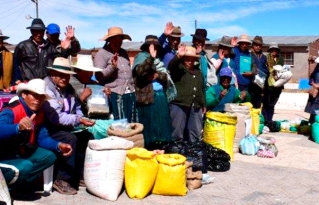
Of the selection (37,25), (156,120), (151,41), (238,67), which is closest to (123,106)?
(156,120)

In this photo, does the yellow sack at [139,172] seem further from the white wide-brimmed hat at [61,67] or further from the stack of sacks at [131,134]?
the white wide-brimmed hat at [61,67]

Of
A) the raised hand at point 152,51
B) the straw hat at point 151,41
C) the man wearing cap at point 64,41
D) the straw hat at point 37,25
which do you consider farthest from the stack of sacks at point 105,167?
the straw hat at point 37,25

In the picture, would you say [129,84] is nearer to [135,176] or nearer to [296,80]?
[135,176]

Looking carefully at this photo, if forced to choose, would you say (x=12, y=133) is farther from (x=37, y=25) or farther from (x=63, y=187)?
(x=37, y=25)

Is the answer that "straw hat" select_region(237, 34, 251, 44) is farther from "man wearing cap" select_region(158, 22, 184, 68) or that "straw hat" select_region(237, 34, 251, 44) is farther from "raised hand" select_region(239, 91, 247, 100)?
"man wearing cap" select_region(158, 22, 184, 68)

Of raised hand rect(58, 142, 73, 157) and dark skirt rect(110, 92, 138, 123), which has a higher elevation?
dark skirt rect(110, 92, 138, 123)

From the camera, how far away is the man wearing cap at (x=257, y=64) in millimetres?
9812

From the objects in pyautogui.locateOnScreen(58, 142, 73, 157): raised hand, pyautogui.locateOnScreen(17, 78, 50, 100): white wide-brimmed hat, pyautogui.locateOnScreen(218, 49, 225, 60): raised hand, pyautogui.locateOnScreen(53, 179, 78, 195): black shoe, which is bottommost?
pyautogui.locateOnScreen(53, 179, 78, 195): black shoe

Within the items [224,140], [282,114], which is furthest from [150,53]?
[282,114]

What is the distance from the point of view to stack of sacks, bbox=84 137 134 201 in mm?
5207

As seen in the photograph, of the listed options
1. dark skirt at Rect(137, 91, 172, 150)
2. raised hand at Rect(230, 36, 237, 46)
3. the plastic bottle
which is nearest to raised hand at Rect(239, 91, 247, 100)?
raised hand at Rect(230, 36, 237, 46)

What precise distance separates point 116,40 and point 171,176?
7.66 feet

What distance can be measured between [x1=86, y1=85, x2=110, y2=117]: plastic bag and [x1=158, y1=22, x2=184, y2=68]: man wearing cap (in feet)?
4.59

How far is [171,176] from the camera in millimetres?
5363
